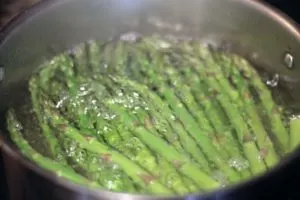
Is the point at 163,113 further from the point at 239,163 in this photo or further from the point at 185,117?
the point at 239,163

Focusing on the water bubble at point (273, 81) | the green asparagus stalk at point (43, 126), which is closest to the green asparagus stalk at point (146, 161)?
the green asparagus stalk at point (43, 126)

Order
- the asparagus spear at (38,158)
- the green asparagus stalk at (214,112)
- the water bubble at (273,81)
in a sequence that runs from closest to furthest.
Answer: the asparagus spear at (38,158)
the green asparagus stalk at (214,112)
the water bubble at (273,81)

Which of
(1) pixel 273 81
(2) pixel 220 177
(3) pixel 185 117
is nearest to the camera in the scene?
(2) pixel 220 177

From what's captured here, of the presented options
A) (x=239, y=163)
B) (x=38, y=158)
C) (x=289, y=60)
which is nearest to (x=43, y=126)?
(x=38, y=158)

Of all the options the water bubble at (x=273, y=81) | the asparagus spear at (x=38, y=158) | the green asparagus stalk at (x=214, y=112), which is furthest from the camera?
the water bubble at (x=273, y=81)

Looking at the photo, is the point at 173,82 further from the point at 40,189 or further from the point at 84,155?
the point at 40,189

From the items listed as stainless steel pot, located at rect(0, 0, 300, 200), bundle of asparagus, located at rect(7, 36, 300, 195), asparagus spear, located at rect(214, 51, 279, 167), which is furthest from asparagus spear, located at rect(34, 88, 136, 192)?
asparagus spear, located at rect(214, 51, 279, 167)

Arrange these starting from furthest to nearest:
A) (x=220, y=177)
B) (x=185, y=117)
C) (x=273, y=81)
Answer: (x=273, y=81), (x=185, y=117), (x=220, y=177)

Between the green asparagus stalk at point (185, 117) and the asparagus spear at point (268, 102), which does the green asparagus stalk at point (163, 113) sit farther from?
the asparagus spear at point (268, 102)
